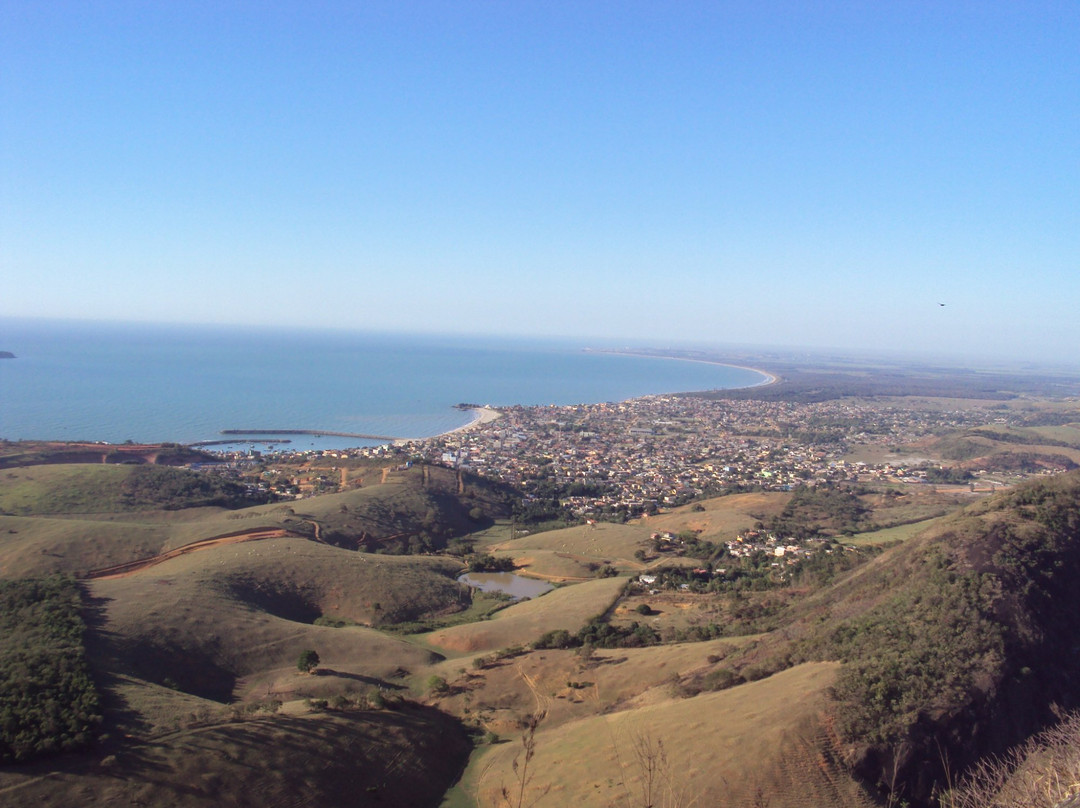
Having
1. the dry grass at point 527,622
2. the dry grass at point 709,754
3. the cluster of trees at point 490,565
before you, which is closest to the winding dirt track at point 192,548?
the cluster of trees at point 490,565

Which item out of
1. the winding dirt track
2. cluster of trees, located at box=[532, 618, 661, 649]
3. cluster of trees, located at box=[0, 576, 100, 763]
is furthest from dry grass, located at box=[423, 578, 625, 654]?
the winding dirt track

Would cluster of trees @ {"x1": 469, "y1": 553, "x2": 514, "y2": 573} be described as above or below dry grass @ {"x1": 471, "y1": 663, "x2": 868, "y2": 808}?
below

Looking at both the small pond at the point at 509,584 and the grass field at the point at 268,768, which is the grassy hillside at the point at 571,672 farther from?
the small pond at the point at 509,584

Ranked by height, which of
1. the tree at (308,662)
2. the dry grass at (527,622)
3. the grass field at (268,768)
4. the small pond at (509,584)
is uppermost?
the grass field at (268,768)

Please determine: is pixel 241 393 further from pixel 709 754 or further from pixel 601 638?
pixel 709 754

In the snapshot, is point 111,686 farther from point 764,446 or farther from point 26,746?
point 764,446

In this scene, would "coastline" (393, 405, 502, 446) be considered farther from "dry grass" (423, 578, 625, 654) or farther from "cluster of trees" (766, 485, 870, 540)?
"dry grass" (423, 578, 625, 654)

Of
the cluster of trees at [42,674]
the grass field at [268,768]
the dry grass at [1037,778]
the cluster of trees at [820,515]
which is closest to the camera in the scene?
the dry grass at [1037,778]
